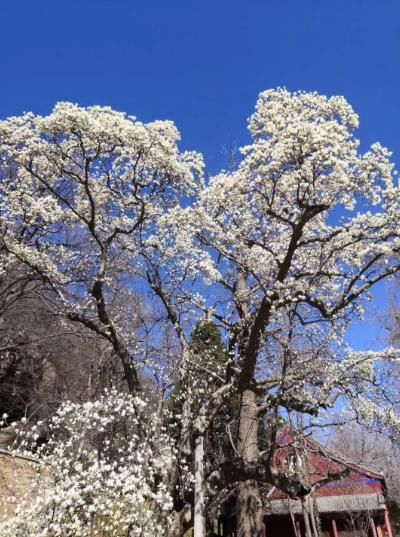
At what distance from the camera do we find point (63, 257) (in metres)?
10.5

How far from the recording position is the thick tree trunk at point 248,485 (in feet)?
26.3

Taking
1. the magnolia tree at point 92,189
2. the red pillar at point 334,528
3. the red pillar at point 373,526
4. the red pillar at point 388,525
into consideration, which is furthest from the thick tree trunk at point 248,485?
the red pillar at point 388,525

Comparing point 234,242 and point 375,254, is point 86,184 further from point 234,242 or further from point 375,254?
point 375,254

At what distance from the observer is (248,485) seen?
8531 millimetres

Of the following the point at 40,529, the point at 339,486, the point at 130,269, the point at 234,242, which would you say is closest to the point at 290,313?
the point at 234,242

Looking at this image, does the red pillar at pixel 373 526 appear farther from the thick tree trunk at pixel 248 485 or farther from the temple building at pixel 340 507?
the thick tree trunk at pixel 248 485

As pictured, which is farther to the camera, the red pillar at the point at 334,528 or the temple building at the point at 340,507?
the red pillar at the point at 334,528

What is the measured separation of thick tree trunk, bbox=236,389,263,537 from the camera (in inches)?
316

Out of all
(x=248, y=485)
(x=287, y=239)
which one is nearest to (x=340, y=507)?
(x=248, y=485)

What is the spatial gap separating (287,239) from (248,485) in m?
4.80

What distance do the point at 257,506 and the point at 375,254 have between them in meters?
5.14

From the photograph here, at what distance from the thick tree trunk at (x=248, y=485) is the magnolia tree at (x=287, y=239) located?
0.02 metres

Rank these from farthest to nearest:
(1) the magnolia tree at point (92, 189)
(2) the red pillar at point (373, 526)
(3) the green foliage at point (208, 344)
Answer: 1. (2) the red pillar at point (373, 526)
2. (3) the green foliage at point (208, 344)
3. (1) the magnolia tree at point (92, 189)

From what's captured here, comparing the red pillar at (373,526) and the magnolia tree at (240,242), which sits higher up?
the magnolia tree at (240,242)
